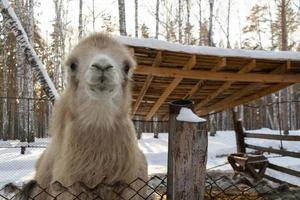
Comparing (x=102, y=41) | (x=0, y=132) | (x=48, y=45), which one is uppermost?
(x=48, y=45)

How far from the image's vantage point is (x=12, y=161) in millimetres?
12500

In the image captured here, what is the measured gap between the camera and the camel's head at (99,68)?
8.20 feet

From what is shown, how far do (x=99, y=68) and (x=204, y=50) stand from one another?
4117 millimetres

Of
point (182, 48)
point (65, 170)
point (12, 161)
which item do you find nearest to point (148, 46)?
point (182, 48)

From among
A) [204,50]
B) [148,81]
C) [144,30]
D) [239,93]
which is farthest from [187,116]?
[144,30]

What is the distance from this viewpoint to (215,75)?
7.10 meters

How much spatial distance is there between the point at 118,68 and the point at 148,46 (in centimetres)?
324

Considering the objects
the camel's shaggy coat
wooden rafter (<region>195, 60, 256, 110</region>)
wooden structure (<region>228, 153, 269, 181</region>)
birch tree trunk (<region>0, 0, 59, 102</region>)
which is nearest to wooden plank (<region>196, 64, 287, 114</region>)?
wooden rafter (<region>195, 60, 256, 110</region>)

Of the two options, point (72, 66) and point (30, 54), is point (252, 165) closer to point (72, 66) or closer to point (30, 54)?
point (30, 54)

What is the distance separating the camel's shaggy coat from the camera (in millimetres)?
2605

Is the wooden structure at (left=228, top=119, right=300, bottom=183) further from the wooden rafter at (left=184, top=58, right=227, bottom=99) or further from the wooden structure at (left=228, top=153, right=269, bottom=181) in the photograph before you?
the wooden rafter at (left=184, top=58, right=227, bottom=99)

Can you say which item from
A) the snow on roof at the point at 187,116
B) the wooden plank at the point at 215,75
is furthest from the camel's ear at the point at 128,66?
the wooden plank at the point at 215,75

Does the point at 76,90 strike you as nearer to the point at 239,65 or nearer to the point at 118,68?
the point at 118,68

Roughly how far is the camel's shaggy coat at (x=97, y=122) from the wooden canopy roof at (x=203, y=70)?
2931 millimetres
